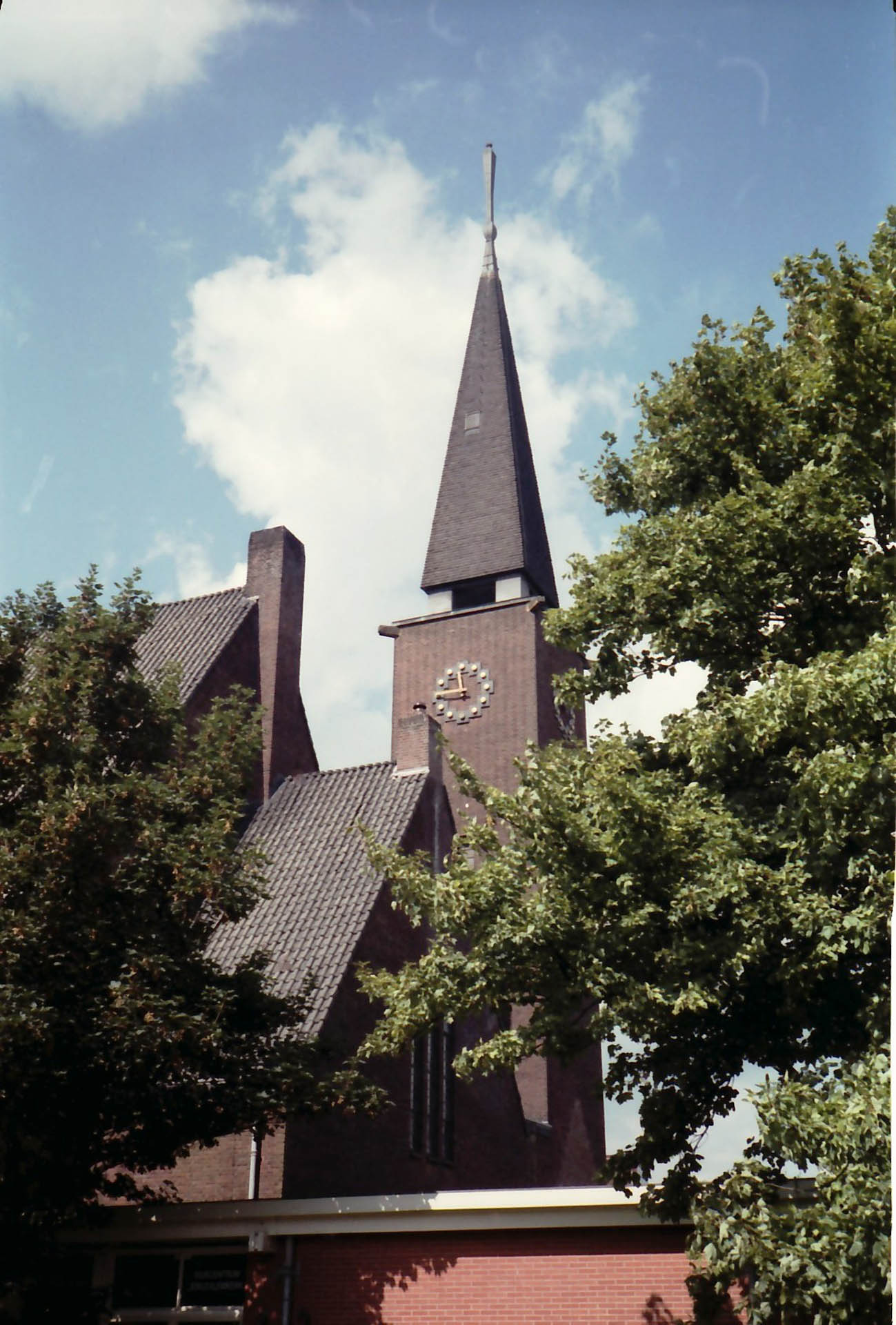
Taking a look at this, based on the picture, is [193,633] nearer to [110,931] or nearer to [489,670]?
[489,670]

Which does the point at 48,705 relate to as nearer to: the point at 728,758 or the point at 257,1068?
the point at 257,1068

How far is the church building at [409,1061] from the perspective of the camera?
45.9 feet

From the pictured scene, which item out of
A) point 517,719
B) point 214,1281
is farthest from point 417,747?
point 214,1281

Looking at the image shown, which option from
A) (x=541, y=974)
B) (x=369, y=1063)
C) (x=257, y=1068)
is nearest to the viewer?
(x=541, y=974)

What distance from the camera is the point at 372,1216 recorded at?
14672 mm

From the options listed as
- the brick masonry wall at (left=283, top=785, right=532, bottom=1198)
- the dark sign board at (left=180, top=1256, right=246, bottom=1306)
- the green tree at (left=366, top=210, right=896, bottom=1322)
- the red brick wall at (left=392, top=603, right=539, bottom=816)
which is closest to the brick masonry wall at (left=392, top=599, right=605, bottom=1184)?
the red brick wall at (left=392, top=603, right=539, bottom=816)

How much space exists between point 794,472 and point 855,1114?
5538 millimetres

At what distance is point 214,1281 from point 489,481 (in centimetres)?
2245

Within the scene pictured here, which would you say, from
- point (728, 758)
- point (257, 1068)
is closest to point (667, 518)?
point (728, 758)

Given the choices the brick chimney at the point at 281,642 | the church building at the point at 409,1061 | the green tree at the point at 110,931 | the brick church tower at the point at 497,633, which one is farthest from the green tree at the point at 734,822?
the brick chimney at the point at 281,642

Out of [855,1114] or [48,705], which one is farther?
[48,705]

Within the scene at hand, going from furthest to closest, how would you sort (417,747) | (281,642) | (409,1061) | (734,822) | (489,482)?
1. (489,482)
2. (281,642)
3. (417,747)
4. (409,1061)
5. (734,822)

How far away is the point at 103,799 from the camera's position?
1285 cm

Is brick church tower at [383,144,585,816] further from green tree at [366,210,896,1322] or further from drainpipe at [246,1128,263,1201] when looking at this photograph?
green tree at [366,210,896,1322]
